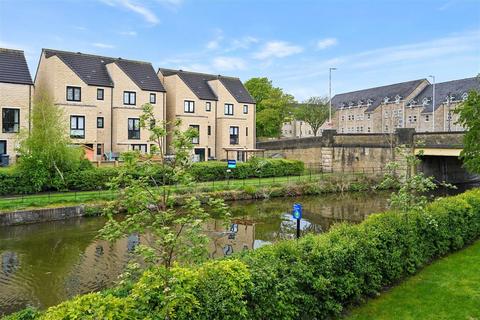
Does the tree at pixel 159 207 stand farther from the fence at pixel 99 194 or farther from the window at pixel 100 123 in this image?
the window at pixel 100 123

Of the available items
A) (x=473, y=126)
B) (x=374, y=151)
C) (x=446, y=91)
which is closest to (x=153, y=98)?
(x=374, y=151)

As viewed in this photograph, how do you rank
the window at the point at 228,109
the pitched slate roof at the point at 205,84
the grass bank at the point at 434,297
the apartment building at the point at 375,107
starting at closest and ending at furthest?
1. the grass bank at the point at 434,297
2. the pitched slate roof at the point at 205,84
3. the window at the point at 228,109
4. the apartment building at the point at 375,107

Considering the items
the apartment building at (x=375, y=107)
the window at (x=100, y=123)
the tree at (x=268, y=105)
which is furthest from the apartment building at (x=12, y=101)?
the apartment building at (x=375, y=107)

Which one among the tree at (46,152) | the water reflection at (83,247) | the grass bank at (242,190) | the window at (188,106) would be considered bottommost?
the water reflection at (83,247)

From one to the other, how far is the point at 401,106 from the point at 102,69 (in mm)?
53593

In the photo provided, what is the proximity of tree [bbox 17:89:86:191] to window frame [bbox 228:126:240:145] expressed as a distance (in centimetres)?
2140

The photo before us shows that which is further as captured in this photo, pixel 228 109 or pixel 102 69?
pixel 228 109

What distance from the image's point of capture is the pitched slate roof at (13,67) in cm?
3456

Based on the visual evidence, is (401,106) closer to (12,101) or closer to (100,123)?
(100,123)

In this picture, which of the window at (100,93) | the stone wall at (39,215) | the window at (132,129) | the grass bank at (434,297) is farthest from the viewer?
the window at (132,129)

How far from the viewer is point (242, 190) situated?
32500 mm

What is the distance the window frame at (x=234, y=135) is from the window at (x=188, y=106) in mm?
5015

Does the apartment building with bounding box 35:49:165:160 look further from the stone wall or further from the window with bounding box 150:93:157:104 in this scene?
the stone wall

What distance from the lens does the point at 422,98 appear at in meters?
72.3
